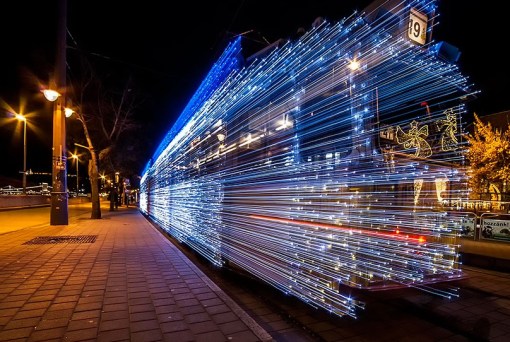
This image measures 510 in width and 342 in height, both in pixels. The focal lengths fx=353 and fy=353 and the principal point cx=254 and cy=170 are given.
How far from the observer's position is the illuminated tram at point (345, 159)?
3.38 meters

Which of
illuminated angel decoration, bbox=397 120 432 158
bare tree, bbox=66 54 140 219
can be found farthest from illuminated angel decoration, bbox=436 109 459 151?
bare tree, bbox=66 54 140 219

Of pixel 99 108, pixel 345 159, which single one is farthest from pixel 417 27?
pixel 99 108

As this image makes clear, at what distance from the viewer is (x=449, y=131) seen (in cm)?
468

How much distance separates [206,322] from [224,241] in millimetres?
1691

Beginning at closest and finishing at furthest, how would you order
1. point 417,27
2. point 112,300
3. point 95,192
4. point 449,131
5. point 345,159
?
1. point 345,159
2. point 417,27
3. point 112,300
4. point 449,131
5. point 95,192

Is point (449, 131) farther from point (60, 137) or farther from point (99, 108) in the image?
point (99, 108)

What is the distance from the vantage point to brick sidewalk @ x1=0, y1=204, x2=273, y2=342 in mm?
3459

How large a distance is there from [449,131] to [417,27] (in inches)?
65.8

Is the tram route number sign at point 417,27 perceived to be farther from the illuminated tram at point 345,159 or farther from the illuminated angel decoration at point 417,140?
the illuminated angel decoration at point 417,140

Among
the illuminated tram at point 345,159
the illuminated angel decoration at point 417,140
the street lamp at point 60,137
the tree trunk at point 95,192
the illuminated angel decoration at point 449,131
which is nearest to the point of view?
the illuminated tram at point 345,159

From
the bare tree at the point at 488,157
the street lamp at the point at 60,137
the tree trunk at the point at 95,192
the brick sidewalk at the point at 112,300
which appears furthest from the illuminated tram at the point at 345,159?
the bare tree at the point at 488,157

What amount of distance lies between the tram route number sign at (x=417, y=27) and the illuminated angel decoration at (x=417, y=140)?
1033 mm

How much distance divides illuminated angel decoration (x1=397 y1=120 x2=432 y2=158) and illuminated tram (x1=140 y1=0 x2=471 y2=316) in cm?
2

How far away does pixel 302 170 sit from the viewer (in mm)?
3525
